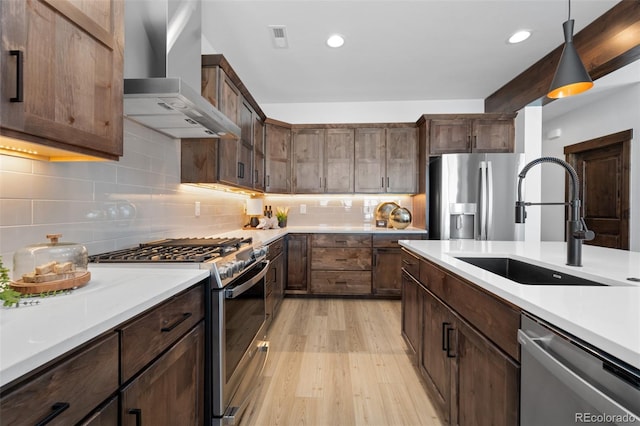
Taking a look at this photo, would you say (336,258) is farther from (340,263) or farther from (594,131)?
(594,131)

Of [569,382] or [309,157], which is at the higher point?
[309,157]

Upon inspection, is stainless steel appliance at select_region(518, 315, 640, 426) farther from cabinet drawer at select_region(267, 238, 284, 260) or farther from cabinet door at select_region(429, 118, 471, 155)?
cabinet door at select_region(429, 118, 471, 155)

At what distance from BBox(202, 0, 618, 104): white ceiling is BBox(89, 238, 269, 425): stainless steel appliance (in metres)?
1.91

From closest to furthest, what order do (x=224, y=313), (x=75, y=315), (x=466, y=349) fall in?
1. (x=75, y=315)
2. (x=466, y=349)
3. (x=224, y=313)

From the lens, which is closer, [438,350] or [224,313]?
[224,313]

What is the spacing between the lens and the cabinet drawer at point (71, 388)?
0.54 m

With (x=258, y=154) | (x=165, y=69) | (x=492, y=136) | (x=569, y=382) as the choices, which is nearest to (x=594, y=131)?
(x=492, y=136)

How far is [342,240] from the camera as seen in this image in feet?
12.3

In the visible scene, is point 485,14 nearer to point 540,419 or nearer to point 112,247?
point 540,419

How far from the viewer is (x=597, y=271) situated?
3.95 feet

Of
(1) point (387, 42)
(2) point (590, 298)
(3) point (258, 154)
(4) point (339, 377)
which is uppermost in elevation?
(1) point (387, 42)

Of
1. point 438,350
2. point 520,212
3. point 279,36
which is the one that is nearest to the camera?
point 520,212

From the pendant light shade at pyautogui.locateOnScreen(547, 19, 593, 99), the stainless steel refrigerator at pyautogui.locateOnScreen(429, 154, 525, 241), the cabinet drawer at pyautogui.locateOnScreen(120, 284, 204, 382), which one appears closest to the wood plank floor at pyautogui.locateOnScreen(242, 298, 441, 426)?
the cabinet drawer at pyautogui.locateOnScreen(120, 284, 204, 382)

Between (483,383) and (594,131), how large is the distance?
4.95 m
